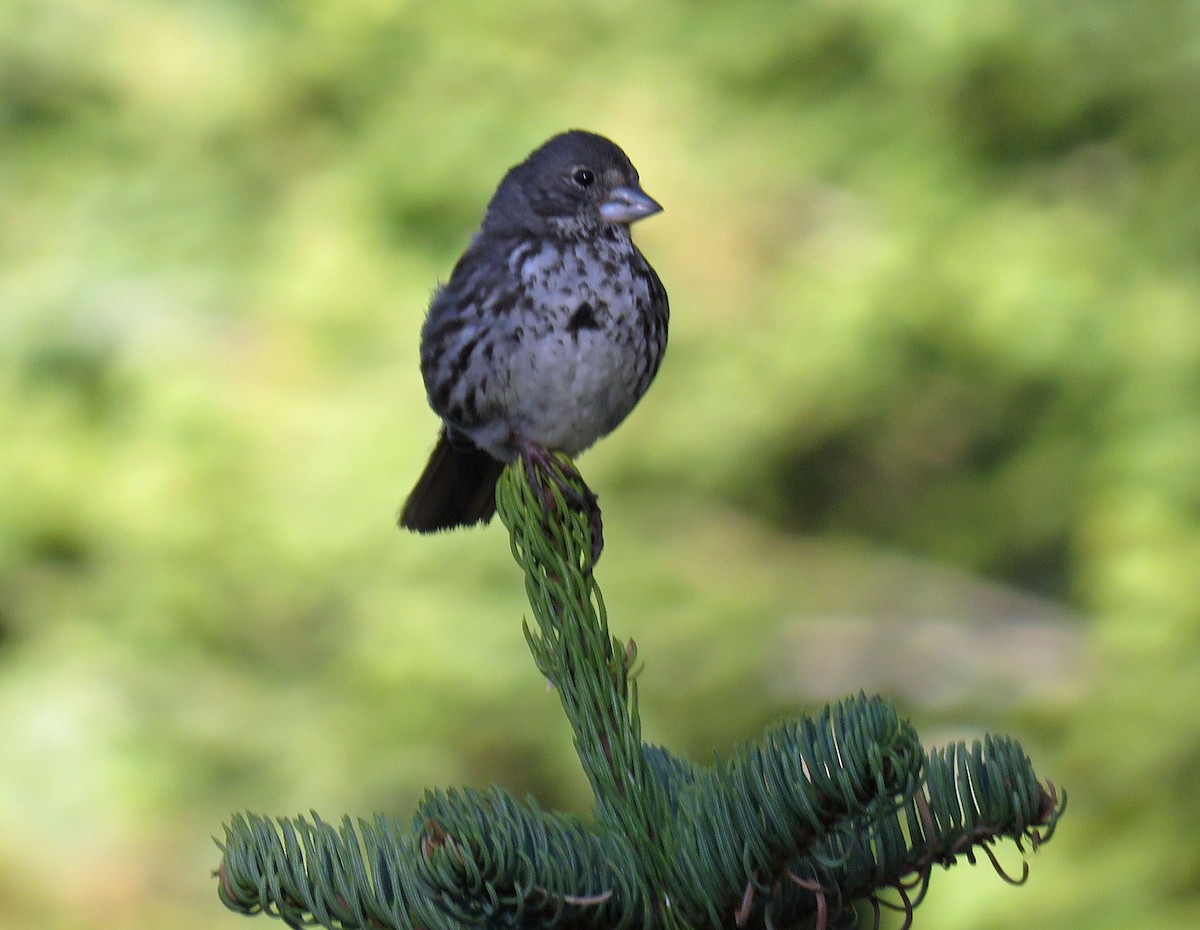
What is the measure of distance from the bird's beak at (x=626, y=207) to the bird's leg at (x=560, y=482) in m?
0.68

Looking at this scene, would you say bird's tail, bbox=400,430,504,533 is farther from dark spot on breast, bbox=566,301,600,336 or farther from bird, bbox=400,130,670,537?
dark spot on breast, bbox=566,301,600,336

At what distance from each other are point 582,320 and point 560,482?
2.08 feet

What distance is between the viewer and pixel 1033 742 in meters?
4.10

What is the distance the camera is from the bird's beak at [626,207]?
7.89 ft

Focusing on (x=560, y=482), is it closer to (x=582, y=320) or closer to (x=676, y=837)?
(x=676, y=837)

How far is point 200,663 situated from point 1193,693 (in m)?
2.71

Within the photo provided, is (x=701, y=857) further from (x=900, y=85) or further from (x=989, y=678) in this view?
(x=900, y=85)

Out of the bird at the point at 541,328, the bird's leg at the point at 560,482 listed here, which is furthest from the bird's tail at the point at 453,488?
the bird's leg at the point at 560,482

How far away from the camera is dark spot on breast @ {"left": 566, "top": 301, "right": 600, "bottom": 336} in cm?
217

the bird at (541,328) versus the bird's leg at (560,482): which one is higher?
the bird at (541,328)

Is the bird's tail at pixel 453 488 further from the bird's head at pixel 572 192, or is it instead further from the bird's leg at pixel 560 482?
the bird's leg at pixel 560 482

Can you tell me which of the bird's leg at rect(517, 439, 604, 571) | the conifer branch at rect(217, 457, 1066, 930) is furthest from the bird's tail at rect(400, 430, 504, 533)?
the conifer branch at rect(217, 457, 1066, 930)

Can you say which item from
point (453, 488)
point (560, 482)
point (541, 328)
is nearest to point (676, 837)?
point (560, 482)

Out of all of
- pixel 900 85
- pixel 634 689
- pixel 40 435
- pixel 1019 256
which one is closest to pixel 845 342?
pixel 1019 256
